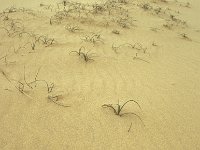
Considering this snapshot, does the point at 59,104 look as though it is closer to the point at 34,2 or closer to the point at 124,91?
the point at 124,91

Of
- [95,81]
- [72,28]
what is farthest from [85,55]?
[72,28]

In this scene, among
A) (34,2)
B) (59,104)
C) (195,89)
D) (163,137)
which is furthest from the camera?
(34,2)

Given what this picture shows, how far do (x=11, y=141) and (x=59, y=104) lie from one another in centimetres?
69

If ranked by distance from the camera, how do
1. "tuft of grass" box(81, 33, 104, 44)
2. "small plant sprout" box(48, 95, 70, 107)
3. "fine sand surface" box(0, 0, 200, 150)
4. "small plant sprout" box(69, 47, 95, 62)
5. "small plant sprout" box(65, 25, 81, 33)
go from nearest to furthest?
"fine sand surface" box(0, 0, 200, 150) < "small plant sprout" box(48, 95, 70, 107) < "small plant sprout" box(69, 47, 95, 62) < "tuft of grass" box(81, 33, 104, 44) < "small plant sprout" box(65, 25, 81, 33)

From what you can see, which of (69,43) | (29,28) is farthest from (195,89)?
(29,28)

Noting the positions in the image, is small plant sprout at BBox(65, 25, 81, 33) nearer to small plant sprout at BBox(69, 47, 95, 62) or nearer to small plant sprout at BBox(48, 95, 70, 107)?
small plant sprout at BBox(69, 47, 95, 62)

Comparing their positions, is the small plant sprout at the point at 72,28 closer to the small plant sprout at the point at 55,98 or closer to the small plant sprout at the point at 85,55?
the small plant sprout at the point at 85,55

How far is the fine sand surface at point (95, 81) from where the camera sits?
2771 mm

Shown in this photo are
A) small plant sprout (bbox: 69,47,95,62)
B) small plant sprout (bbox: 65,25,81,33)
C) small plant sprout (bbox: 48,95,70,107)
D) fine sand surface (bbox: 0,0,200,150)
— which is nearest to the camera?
fine sand surface (bbox: 0,0,200,150)

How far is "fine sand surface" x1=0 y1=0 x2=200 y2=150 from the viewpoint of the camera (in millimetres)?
2771

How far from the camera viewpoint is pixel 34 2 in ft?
26.0

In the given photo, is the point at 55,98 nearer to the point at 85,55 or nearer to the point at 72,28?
the point at 85,55

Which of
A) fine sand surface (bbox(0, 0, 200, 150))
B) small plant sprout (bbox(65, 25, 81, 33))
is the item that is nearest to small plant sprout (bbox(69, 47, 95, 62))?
fine sand surface (bbox(0, 0, 200, 150))

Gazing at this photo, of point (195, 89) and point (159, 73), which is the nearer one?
point (195, 89)
